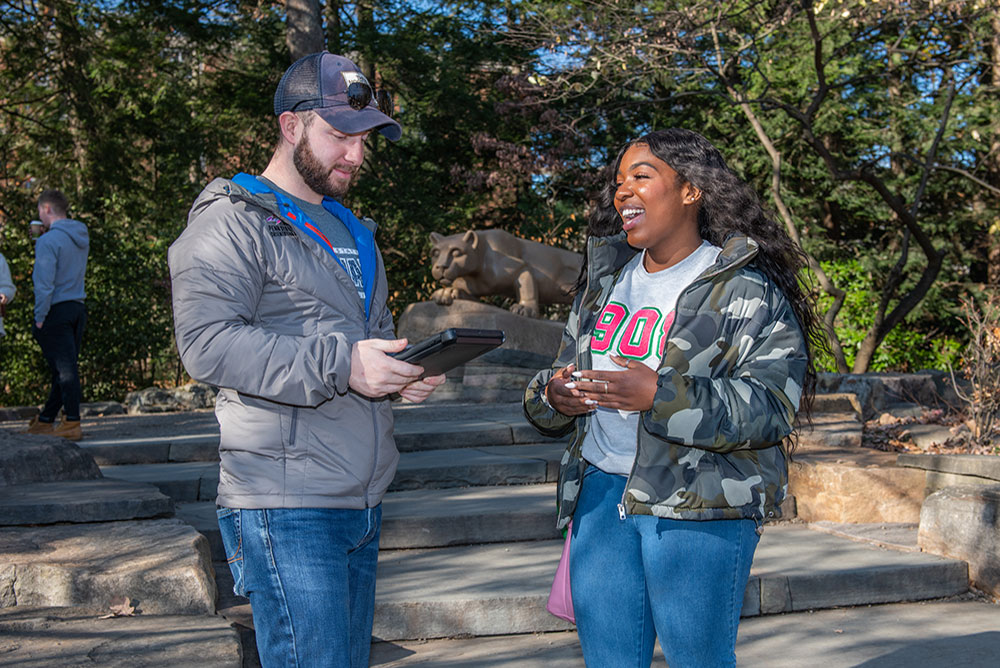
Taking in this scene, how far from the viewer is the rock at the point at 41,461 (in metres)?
5.12

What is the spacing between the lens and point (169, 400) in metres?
11.5

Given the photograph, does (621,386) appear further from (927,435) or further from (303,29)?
(303,29)

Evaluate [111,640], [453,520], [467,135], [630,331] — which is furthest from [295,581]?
[467,135]

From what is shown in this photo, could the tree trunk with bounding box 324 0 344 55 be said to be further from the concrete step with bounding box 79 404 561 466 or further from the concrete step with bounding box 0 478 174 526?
the concrete step with bounding box 0 478 174 526

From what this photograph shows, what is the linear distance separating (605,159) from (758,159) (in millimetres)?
3127

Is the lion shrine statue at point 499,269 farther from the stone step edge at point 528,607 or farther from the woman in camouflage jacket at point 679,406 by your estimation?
the woman in camouflage jacket at point 679,406

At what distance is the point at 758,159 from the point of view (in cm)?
1645

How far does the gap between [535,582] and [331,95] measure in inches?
113

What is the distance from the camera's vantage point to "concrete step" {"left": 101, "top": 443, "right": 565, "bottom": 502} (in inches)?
230

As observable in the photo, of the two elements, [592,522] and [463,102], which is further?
[463,102]

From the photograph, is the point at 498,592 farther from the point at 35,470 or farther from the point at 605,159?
the point at 605,159

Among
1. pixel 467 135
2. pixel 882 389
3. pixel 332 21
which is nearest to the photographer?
pixel 882 389

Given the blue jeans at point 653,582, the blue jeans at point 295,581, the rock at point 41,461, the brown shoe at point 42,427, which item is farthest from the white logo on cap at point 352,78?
the brown shoe at point 42,427

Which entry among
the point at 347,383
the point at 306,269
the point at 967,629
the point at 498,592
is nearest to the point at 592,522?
the point at 347,383
